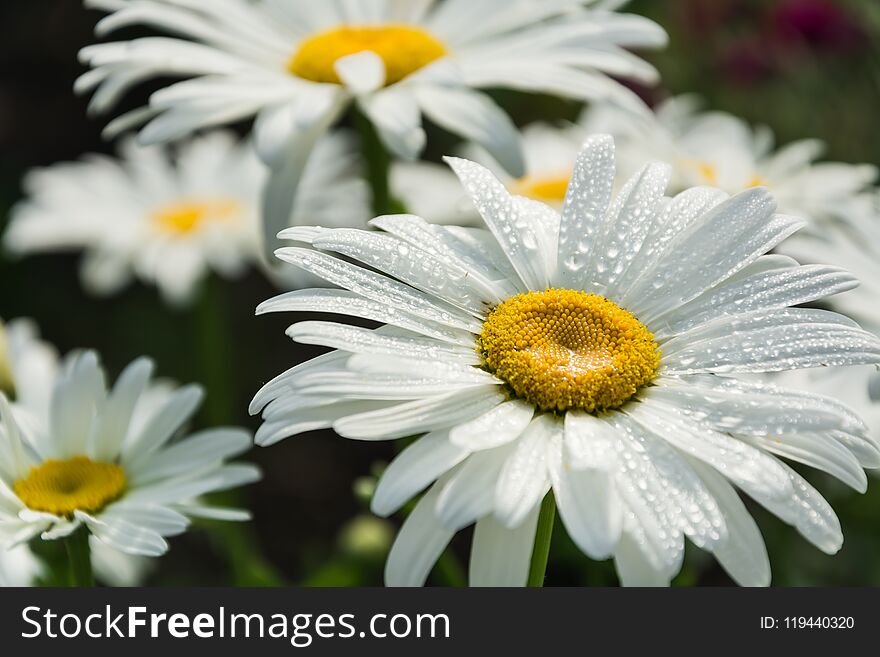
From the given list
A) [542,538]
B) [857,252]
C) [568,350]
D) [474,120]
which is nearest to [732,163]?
[857,252]

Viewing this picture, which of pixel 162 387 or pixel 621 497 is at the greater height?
pixel 162 387

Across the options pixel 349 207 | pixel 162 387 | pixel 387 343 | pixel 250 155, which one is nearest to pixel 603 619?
pixel 387 343

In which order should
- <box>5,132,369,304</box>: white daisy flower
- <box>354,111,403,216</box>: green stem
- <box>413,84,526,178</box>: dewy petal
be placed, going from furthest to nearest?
<box>5,132,369,304</box>: white daisy flower, <box>354,111,403,216</box>: green stem, <box>413,84,526,178</box>: dewy petal

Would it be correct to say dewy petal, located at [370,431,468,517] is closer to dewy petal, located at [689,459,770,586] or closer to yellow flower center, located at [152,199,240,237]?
dewy petal, located at [689,459,770,586]

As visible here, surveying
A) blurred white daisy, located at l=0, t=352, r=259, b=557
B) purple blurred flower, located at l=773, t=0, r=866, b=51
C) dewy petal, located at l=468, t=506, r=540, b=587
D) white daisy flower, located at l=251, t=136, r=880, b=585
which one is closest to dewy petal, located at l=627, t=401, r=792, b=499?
white daisy flower, located at l=251, t=136, r=880, b=585

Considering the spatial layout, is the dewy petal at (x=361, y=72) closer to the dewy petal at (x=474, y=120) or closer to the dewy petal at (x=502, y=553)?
the dewy petal at (x=474, y=120)

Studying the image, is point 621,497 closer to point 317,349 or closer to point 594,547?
point 594,547

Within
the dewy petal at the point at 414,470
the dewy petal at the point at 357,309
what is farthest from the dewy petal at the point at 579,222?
the dewy petal at the point at 414,470
